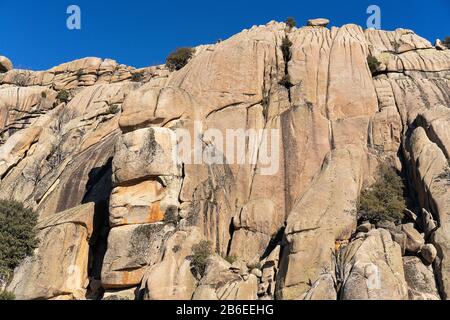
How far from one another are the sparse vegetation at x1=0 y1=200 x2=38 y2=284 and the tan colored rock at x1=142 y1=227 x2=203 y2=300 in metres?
6.22

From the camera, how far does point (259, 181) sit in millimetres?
25078

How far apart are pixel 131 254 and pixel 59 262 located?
385 centimetres

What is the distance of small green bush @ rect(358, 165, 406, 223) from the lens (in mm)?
21062

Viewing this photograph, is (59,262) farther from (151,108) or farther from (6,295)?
(151,108)

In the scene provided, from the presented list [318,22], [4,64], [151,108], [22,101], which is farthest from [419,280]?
[4,64]

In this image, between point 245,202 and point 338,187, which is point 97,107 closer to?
point 245,202

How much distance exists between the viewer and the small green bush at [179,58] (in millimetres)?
36594

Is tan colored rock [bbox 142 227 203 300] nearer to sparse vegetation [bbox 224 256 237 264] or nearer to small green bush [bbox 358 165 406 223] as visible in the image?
sparse vegetation [bbox 224 256 237 264]

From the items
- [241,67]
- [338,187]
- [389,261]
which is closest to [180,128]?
[241,67]

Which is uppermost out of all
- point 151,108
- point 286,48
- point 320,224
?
point 286,48

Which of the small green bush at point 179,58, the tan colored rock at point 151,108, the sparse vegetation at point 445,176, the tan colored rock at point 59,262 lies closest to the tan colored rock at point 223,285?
the tan colored rock at point 59,262

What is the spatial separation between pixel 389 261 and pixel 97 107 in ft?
80.0

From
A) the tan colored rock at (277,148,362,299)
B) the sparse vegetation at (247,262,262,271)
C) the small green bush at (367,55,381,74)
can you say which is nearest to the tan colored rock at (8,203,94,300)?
the sparse vegetation at (247,262,262,271)

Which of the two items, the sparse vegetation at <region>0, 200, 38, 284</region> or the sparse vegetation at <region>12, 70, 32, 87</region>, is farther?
the sparse vegetation at <region>12, 70, 32, 87</region>
